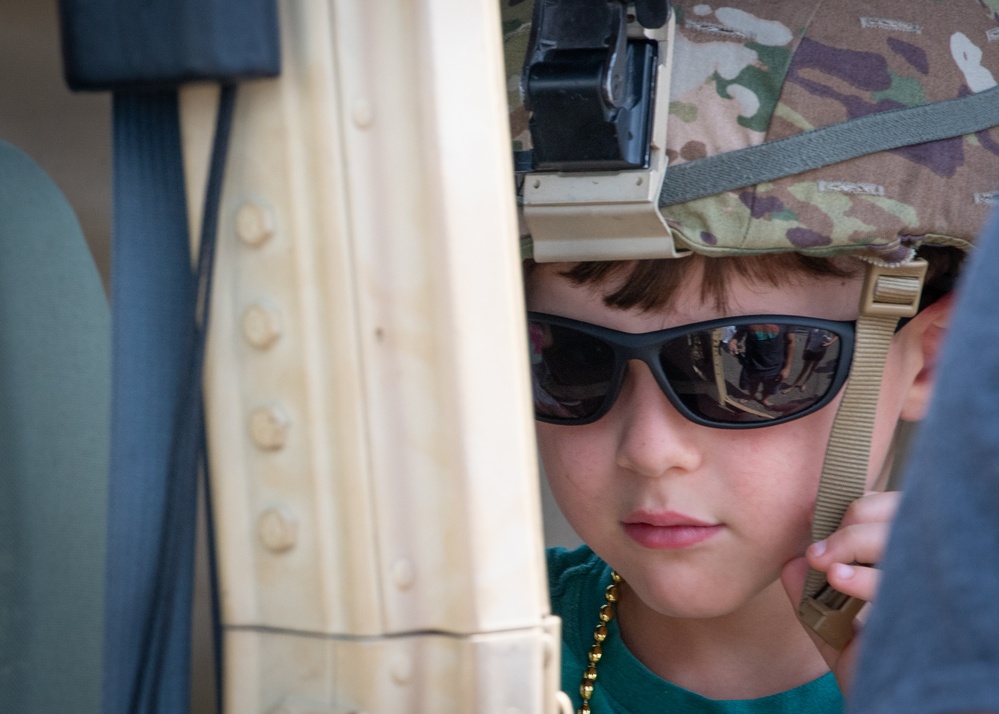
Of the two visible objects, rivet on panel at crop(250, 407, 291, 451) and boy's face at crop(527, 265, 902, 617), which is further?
boy's face at crop(527, 265, 902, 617)

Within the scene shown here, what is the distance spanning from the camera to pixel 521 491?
70 cm

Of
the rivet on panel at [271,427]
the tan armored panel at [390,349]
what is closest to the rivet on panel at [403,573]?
the tan armored panel at [390,349]

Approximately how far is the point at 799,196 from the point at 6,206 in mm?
819

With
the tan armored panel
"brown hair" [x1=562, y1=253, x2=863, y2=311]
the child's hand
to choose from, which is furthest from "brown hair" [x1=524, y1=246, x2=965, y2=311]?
the tan armored panel

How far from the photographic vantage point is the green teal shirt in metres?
1.50

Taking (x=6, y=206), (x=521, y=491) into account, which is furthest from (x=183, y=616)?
(x=6, y=206)

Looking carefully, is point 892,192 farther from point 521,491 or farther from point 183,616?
point 183,616

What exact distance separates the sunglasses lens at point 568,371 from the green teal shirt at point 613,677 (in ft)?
1.49

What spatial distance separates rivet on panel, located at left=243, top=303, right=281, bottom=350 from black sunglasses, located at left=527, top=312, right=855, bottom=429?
0.62 metres

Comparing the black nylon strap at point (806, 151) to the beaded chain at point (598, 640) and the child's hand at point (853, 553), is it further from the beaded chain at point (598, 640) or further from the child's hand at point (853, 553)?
the beaded chain at point (598, 640)

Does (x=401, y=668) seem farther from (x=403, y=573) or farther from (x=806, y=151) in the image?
(x=806, y=151)

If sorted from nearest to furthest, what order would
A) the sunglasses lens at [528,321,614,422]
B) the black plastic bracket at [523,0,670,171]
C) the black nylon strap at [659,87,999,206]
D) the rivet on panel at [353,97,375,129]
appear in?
the rivet on panel at [353,97,375,129]
the black plastic bracket at [523,0,670,171]
the black nylon strap at [659,87,999,206]
the sunglasses lens at [528,321,614,422]

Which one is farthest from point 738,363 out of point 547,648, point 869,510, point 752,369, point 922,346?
point 547,648

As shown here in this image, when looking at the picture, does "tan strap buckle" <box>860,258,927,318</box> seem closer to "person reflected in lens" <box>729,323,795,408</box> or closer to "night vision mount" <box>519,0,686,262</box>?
"person reflected in lens" <box>729,323,795,408</box>
